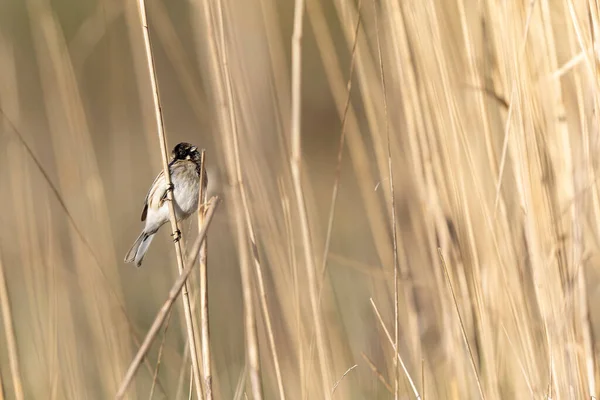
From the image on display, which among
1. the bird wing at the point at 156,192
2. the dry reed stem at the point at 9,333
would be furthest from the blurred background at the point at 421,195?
the bird wing at the point at 156,192

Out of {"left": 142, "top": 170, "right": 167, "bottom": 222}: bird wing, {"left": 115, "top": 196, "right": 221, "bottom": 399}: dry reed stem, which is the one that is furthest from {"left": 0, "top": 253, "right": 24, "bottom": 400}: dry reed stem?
{"left": 142, "top": 170, "right": 167, "bottom": 222}: bird wing

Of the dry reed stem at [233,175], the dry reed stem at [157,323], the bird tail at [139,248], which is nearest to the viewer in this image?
the dry reed stem at [157,323]

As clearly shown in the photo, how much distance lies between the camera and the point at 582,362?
4.71 feet

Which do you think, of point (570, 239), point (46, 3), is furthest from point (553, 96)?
point (46, 3)

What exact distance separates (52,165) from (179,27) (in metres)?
1.83

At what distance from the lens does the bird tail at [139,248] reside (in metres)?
2.37

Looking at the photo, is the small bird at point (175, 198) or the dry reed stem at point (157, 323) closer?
the dry reed stem at point (157, 323)

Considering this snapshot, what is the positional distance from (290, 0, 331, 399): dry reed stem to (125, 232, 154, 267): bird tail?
1.00m

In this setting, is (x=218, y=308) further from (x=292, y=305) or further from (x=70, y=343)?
(x=292, y=305)

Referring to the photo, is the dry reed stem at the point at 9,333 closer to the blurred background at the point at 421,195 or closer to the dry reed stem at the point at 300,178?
the blurred background at the point at 421,195

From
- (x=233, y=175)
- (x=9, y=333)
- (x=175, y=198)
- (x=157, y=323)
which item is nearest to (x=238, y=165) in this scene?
(x=233, y=175)

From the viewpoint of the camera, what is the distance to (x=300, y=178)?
1.41 meters

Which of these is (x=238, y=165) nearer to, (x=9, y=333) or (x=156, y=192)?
(x=9, y=333)

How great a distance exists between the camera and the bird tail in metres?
2.37
